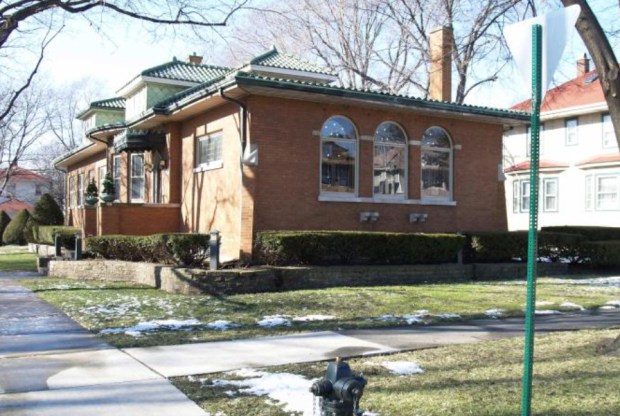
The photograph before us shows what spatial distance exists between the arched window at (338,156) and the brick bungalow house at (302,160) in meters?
0.03

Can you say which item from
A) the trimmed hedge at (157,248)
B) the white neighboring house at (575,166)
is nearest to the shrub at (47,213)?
the trimmed hedge at (157,248)

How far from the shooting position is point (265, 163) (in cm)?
1527

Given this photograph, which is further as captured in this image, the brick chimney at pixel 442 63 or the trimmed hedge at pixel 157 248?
the brick chimney at pixel 442 63

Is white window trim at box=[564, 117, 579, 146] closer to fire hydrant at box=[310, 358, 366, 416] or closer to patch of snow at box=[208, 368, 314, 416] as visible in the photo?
patch of snow at box=[208, 368, 314, 416]

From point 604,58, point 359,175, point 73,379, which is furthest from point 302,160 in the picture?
point 73,379

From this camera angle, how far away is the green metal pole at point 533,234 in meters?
4.07

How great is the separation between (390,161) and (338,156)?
1804 mm

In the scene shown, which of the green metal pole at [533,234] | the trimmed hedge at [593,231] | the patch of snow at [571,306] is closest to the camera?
the green metal pole at [533,234]

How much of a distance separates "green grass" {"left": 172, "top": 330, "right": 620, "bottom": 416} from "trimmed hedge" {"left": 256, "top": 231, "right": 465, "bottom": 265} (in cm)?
669

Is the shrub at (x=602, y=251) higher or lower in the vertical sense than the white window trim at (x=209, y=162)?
lower

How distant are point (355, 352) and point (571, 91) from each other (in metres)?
29.9

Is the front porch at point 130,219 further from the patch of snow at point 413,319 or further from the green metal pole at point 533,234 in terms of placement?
the green metal pole at point 533,234

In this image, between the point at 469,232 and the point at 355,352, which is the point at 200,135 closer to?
the point at 469,232

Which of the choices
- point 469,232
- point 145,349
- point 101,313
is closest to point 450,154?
point 469,232
